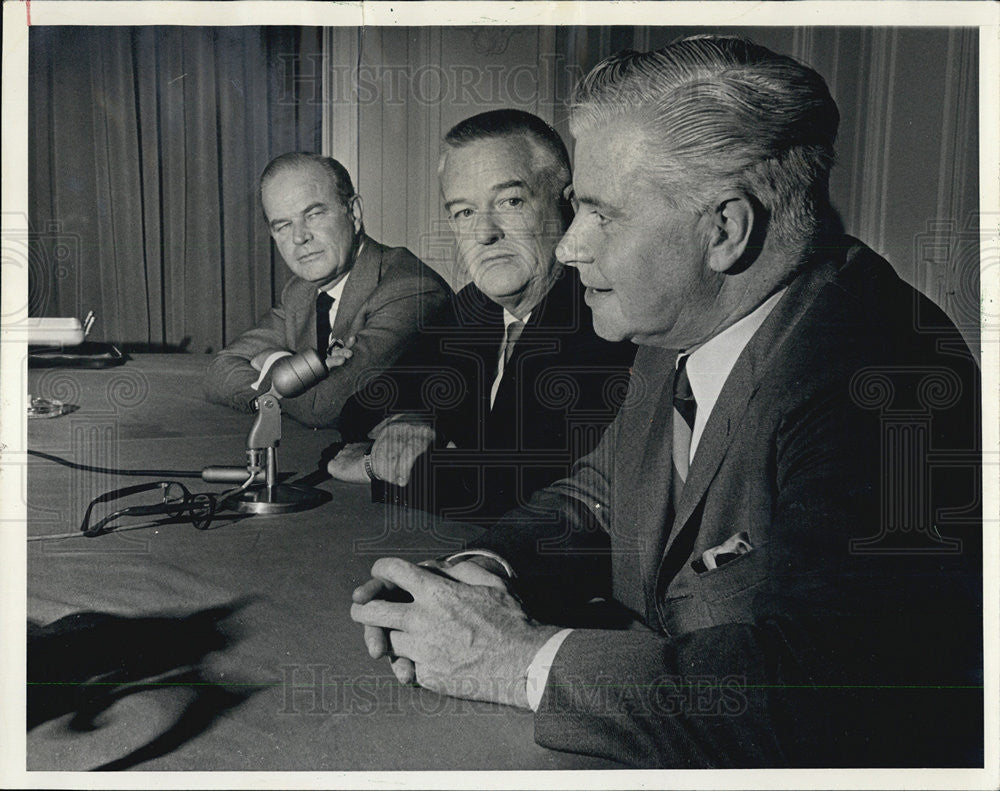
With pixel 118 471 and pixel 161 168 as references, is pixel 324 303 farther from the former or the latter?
pixel 118 471

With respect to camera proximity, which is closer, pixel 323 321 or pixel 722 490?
pixel 722 490

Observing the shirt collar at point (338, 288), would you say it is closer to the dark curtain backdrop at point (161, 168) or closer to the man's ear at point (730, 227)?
the dark curtain backdrop at point (161, 168)

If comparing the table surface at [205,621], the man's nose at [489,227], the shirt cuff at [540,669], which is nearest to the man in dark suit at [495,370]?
the man's nose at [489,227]

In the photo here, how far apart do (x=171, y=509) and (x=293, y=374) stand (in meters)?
0.45

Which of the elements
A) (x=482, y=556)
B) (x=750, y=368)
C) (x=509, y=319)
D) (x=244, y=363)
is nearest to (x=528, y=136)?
(x=509, y=319)

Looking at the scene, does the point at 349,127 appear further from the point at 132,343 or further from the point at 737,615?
the point at 737,615

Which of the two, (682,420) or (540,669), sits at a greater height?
(682,420)

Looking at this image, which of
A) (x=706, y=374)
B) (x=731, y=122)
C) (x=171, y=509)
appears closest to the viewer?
(x=731, y=122)

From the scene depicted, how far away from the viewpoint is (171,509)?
2350 mm

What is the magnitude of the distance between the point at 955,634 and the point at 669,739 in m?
0.77

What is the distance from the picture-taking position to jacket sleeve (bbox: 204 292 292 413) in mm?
2363

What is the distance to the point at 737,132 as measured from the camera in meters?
2.14

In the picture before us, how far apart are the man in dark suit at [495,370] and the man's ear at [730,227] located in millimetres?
318

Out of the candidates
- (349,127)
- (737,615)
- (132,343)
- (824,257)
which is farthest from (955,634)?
(132,343)
